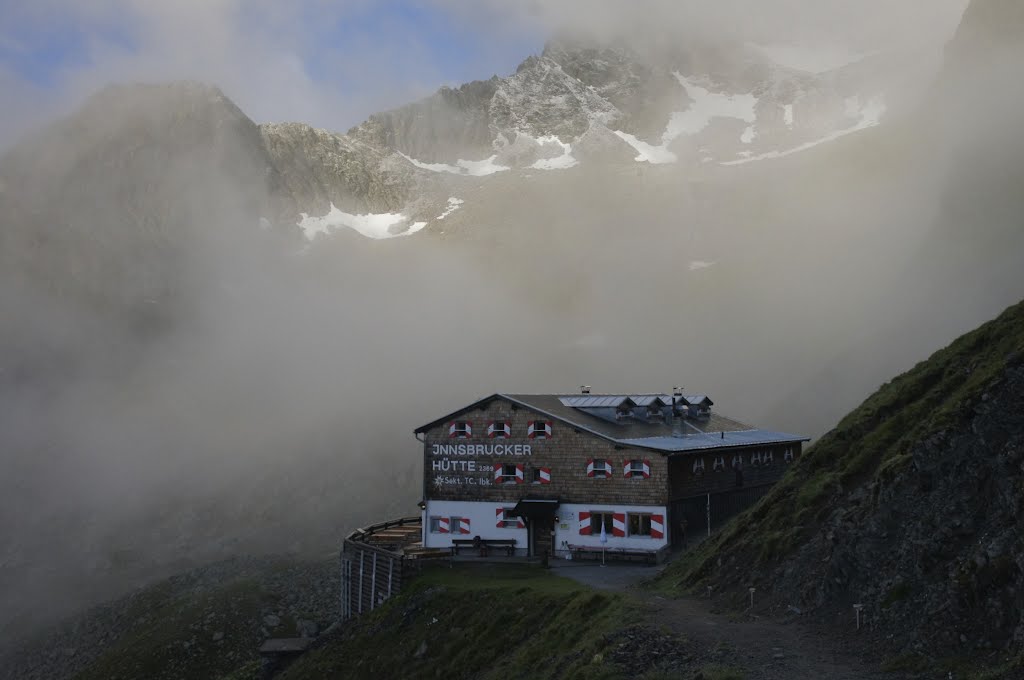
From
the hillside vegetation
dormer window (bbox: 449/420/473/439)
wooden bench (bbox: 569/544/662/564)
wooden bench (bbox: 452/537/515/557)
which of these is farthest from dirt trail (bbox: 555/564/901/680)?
dormer window (bbox: 449/420/473/439)

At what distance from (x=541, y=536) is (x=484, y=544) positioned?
2.88m

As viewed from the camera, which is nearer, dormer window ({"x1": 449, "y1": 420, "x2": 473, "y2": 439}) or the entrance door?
the entrance door

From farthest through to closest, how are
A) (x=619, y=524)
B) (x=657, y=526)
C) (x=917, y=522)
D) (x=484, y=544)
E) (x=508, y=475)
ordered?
(x=508, y=475) → (x=484, y=544) → (x=619, y=524) → (x=657, y=526) → (x=917, y=522)

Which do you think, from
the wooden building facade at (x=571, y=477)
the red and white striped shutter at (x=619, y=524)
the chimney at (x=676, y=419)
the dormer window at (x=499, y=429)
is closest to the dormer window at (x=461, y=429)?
the wooden building facade at (x=571, y=477)

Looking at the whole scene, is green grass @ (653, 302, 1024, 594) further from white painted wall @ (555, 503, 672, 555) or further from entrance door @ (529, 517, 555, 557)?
entrance door @ (529, 517, 555, 557)

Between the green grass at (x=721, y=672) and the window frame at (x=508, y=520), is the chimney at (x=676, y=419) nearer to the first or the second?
the window frame at (x=508, y=520)

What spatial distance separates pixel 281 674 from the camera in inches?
1480

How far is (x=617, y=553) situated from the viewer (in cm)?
3794

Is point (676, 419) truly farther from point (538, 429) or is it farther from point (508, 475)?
point (508, 475)

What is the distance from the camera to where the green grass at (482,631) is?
74.9 feet

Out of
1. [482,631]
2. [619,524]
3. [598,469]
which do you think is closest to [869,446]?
[482,631]

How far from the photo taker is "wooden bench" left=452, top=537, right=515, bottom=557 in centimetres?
4062

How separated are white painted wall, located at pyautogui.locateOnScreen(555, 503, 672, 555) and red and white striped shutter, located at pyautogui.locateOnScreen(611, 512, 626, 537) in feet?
0.50

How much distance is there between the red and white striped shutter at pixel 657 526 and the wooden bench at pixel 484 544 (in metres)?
6.95
